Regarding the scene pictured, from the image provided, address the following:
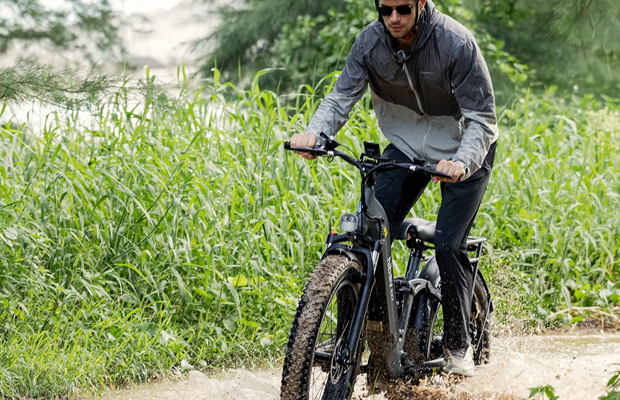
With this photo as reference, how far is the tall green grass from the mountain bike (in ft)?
3.62

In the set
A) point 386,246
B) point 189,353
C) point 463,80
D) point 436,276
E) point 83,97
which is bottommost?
point 189,353

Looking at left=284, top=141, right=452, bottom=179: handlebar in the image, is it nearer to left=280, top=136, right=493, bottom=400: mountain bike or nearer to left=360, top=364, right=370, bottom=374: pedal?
left=280, top=136, right=493, bottom=400: mountain bike

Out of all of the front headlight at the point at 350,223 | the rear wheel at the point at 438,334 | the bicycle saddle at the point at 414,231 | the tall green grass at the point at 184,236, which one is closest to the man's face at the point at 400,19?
the front headlight at the point at 350,223

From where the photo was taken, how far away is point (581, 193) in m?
6.74

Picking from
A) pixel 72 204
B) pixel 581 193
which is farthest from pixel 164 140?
pixel 581 193

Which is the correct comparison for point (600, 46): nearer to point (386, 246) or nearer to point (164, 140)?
point (386, 246)

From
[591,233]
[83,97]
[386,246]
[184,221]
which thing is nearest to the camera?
[386,246]

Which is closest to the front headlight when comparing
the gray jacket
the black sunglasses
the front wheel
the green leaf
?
the front wheel

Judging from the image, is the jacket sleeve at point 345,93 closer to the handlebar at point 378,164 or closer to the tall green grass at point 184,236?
the handlebar at point 378,164

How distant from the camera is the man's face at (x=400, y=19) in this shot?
3465 millimetres

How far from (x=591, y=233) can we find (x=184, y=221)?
11.3 ft

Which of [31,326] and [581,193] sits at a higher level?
[581,193]

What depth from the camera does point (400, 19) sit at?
3484mm

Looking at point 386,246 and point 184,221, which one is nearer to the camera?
point 386,246
